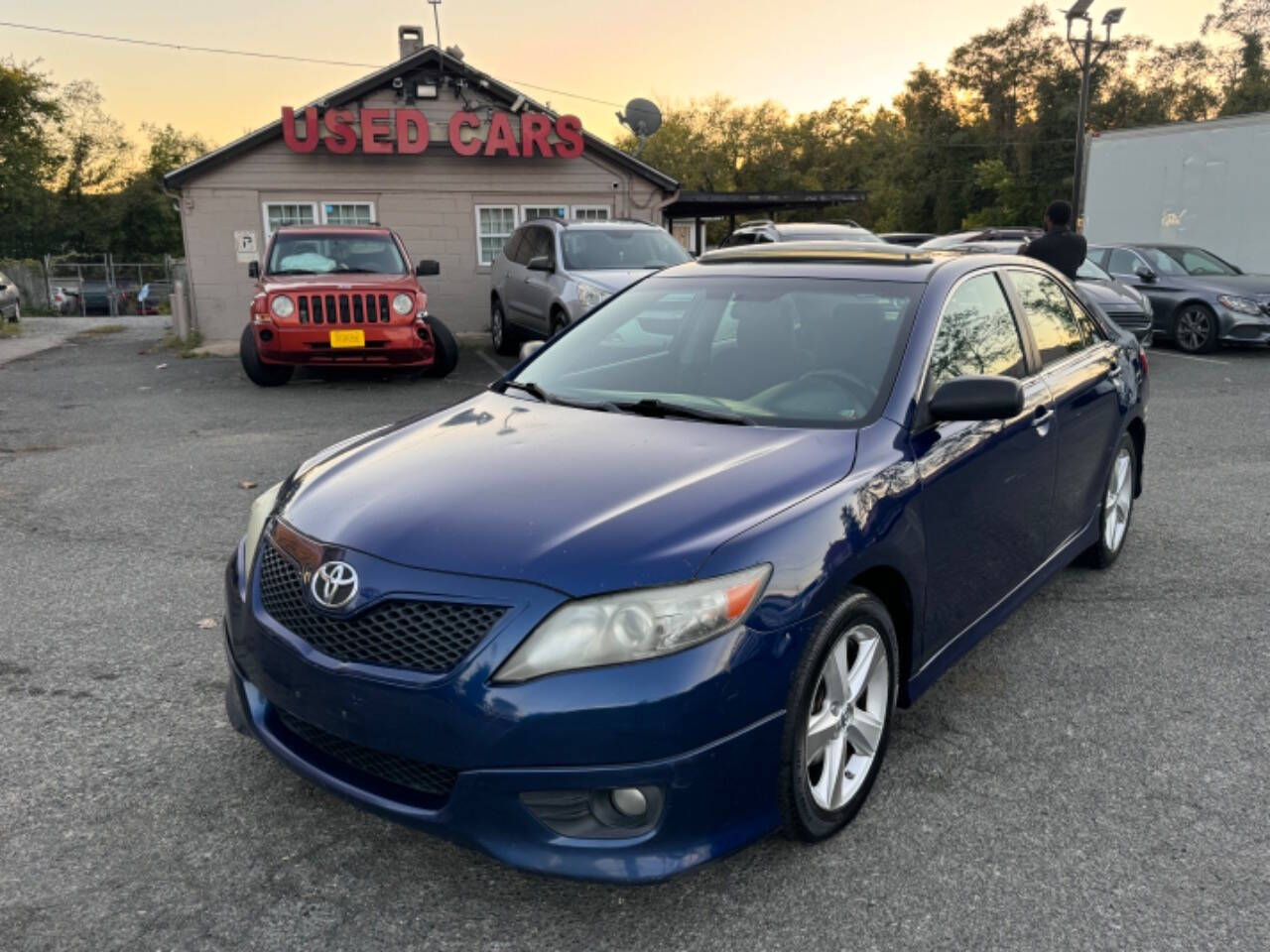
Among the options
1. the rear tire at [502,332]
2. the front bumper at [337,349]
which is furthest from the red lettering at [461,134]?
the front bumper at [337,349]

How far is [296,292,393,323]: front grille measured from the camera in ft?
35.8

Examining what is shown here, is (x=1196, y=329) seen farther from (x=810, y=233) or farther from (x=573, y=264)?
(x=573, y=264)

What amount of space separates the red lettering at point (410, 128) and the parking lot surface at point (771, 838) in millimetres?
12137

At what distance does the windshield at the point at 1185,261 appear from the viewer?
13922 mm

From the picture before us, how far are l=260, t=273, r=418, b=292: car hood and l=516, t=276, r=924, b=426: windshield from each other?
7.64 meters

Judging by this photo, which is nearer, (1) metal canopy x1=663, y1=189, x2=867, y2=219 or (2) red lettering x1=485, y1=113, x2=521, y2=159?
(2) red lettering x1=485, y1=113, x2=521, y2=159

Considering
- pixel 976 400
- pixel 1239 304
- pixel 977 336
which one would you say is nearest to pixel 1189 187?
pixel 1239 304

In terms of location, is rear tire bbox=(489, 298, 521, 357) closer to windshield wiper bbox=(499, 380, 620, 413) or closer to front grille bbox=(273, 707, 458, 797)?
windshield wiper bbox=(499, 380, 620, 413)

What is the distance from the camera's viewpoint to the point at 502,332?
14625mm

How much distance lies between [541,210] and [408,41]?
14.1 feet

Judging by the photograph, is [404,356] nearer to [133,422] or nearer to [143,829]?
[133,422]

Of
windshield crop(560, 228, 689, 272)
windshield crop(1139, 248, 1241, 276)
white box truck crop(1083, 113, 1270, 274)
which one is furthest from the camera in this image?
white box truck crop(1083, 113, 1270, 274)

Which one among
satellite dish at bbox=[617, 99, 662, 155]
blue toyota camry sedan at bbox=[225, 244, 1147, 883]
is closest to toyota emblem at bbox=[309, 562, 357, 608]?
blue toyota camry sedan at bbox=[225, 244, 1147, 883]

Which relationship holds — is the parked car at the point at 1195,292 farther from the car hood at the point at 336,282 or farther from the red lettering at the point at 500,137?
the car hood at the point at 336,282
